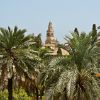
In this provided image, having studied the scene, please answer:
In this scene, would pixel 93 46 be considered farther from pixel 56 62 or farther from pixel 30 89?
pixel 30 89

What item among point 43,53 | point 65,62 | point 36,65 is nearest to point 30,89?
point 43,53

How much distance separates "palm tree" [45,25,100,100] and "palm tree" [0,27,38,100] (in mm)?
7730

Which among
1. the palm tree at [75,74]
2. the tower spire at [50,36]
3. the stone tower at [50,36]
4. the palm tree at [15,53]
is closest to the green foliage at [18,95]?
the palm tree at [15,53]

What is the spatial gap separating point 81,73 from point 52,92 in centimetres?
225

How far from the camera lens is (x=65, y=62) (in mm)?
25266

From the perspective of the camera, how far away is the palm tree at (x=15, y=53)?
107 ft

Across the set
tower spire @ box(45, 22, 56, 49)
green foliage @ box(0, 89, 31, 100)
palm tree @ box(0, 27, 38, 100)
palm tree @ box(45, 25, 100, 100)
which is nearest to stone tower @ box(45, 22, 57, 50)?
tower spire @ box(45, 22, 56, 49)

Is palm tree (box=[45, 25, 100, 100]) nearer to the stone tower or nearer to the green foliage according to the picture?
the green foliage

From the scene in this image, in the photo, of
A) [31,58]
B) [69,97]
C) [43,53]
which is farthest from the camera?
[43,53]

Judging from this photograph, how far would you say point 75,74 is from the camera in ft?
80.9

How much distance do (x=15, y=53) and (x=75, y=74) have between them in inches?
Answer: 386

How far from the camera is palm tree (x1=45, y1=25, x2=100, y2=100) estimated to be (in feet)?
80.8

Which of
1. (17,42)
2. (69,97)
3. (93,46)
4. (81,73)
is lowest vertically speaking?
(69,97)

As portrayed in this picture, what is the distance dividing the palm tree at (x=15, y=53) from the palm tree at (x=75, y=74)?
773cm
